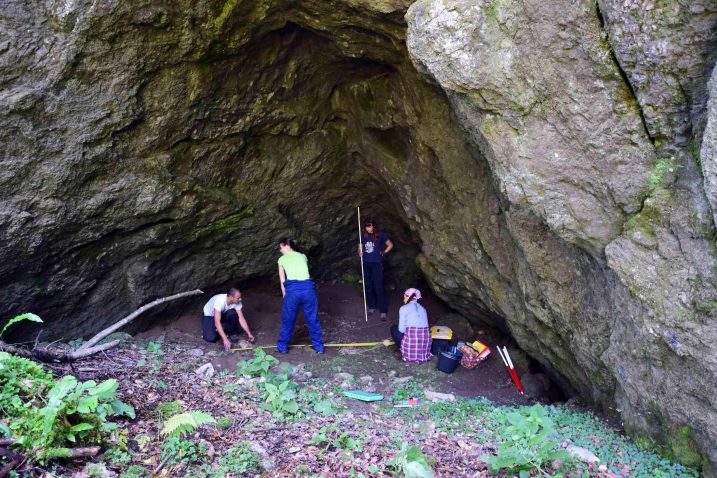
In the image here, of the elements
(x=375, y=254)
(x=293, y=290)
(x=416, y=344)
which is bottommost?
(x=416, y=344)

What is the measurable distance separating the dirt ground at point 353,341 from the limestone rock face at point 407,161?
629 mm

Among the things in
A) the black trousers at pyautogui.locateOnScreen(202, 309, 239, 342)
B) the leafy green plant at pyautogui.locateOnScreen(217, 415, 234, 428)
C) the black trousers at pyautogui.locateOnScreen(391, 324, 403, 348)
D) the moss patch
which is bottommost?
the black trousers at pyautogui.locateOnScreen(391, 324, 403, 348)

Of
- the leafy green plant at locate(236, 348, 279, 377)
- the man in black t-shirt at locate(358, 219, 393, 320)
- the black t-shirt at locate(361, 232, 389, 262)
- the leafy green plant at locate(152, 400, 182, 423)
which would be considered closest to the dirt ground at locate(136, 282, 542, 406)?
the man in black t-shirt at locate(358, 219, 393, 320)

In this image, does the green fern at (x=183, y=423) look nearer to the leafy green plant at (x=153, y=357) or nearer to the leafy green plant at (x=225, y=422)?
the leafy green plant at (x=225, y=422)

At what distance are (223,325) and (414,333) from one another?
105 inches

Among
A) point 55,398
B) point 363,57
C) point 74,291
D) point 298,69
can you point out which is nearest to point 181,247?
point 74,291

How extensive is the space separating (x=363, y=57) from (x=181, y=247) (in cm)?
341

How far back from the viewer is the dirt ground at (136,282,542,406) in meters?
6.53

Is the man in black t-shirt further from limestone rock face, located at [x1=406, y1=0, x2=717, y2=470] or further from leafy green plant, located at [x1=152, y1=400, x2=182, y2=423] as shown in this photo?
leafy green plant, located at [x1=152, y1=400, x2=182, y2=423]

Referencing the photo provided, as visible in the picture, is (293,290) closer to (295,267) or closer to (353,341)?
(295,267)

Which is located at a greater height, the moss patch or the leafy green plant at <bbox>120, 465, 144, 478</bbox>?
the moss patch

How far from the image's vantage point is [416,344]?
7.14m

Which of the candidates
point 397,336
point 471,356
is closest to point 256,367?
point 397,336

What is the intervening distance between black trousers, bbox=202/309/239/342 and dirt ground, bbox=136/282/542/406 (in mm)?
114
